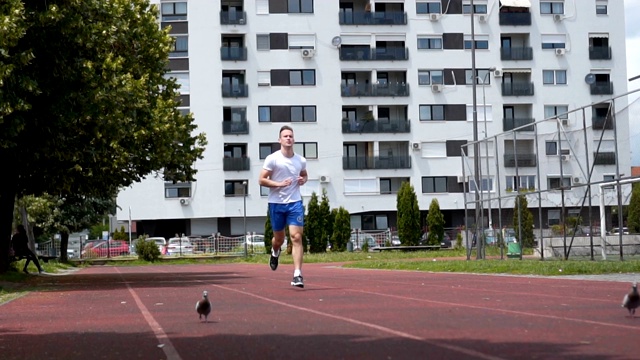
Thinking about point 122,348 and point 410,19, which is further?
point 410,19

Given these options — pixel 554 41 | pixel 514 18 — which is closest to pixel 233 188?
pixel 514 18

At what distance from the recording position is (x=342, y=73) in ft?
239

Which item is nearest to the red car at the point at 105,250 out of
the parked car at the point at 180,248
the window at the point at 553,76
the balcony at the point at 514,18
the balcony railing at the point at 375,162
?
the parked car at the point at 180,248

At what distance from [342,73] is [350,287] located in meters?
59.0

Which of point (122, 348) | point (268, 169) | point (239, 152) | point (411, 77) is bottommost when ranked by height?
point (122, 348)

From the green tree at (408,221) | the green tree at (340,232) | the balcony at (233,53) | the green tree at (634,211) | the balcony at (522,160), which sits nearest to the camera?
the green tree at (634,211)

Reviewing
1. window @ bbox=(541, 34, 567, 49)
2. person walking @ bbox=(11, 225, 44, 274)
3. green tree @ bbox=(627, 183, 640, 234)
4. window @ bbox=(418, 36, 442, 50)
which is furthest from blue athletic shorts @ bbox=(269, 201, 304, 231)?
window @ bbox=(541, 34, 567, 49)

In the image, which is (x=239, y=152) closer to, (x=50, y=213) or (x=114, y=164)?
(x=50, y=213)

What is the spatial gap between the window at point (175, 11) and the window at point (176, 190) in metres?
11.6

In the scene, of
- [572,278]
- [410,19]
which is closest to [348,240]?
[410,19]

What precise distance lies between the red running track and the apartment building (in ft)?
192

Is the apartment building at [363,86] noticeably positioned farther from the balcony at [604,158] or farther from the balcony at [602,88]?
the balcony at [604,158]

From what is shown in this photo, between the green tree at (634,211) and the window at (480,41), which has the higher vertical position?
the window at (480,41)

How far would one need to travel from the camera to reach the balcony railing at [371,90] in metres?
72.1
